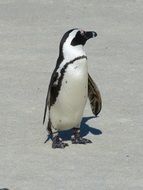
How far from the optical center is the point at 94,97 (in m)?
8.77

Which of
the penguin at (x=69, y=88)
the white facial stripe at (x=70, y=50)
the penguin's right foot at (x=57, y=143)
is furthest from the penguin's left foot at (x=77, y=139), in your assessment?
the white facial stripe at (x=70, y=50)

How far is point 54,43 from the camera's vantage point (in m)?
12.1

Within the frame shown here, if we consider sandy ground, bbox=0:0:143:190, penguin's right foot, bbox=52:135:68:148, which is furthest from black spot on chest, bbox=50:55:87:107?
sandy ground, bbox=0:0:143:190

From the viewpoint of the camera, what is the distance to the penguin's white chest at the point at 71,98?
8.33m

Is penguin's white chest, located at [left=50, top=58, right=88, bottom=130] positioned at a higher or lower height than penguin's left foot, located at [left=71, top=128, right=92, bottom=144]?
higher

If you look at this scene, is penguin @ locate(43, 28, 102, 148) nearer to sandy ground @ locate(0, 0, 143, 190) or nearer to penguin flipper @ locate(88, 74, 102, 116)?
penguin flipper @ locate(88, 74, 102, 116)

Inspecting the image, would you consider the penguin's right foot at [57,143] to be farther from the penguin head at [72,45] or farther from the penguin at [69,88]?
the penguin head at [72,45]

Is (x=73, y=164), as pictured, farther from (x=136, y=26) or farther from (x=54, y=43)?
(x=136, y=26)

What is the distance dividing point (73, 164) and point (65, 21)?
17.4 ft

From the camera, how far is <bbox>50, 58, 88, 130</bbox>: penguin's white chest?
27.3ft

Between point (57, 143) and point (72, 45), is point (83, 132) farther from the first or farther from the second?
point (72, 45)

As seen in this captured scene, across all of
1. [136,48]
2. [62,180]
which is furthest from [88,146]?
[136,48]

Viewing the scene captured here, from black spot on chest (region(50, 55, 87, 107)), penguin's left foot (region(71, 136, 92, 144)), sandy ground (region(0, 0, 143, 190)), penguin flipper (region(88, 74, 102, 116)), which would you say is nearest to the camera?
sandy ground (region(0, 0, 143, 190))

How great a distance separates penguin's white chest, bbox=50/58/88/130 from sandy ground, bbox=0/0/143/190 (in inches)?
8.9
